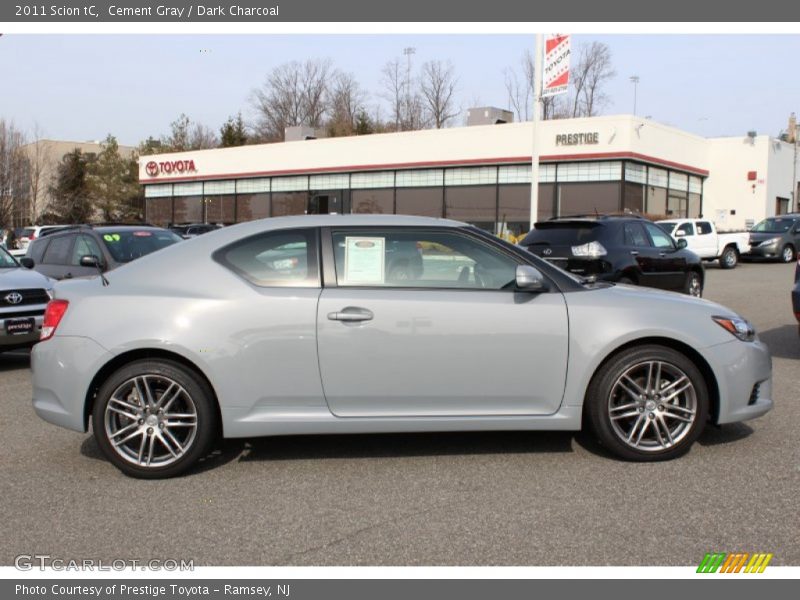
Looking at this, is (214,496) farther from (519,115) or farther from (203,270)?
(519,115)

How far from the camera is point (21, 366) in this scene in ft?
29.3

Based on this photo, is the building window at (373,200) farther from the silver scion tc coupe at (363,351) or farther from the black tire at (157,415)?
the black tire at (157,415)

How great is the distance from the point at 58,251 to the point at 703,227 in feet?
67.1

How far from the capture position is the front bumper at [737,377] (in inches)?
191

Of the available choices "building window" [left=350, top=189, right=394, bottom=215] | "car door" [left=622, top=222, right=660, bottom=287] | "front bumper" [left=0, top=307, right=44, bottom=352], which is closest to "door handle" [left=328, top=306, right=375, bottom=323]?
"front bumper" [left=0, top=307, right=44, bottom=352]

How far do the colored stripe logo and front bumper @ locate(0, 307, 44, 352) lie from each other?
7.35 metres

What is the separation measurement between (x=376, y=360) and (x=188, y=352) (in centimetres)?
117

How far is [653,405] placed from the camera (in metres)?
4.86

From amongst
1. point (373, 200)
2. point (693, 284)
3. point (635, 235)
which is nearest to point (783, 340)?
point (635, 235)

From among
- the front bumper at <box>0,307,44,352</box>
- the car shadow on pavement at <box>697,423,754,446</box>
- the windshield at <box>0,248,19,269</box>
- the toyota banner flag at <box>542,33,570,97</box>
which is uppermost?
the toyota banner flag at <box>542,33,570,97</box>

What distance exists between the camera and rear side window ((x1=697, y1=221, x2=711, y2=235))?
24516mm

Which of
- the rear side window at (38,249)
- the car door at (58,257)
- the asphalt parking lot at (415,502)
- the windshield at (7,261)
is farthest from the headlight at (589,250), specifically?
the rear side window at (38,249)

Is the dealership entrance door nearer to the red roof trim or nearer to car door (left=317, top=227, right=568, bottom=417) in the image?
the red roof trim

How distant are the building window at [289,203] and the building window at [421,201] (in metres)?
6.41
